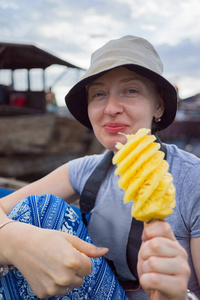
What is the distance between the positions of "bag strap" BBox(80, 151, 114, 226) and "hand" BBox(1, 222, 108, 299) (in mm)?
603

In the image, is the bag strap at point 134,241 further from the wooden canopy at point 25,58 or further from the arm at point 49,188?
the wooden canopy at point 25,58

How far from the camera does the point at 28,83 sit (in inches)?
445

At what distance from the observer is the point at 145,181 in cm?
110

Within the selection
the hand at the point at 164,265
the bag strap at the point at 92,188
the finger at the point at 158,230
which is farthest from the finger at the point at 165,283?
the bag strap at the point at 92,188

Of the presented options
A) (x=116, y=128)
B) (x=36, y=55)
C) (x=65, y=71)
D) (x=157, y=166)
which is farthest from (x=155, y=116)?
(x=65, y=71)

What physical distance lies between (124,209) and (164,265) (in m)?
0.83

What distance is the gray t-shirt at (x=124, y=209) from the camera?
158 cm

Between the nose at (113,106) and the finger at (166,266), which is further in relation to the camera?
the nose at (113,106)

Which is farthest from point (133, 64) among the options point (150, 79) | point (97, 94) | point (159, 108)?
point (159, 108)

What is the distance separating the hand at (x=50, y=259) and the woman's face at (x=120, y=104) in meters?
0.66

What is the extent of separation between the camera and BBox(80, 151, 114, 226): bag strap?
192 cm

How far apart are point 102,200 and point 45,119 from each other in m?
7.82

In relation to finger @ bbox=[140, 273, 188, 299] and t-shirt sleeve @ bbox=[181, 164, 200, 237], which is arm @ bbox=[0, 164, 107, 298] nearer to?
finger @ bbox=[140, 273, 188, 299]

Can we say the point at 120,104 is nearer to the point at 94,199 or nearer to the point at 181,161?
the point at 181,161
